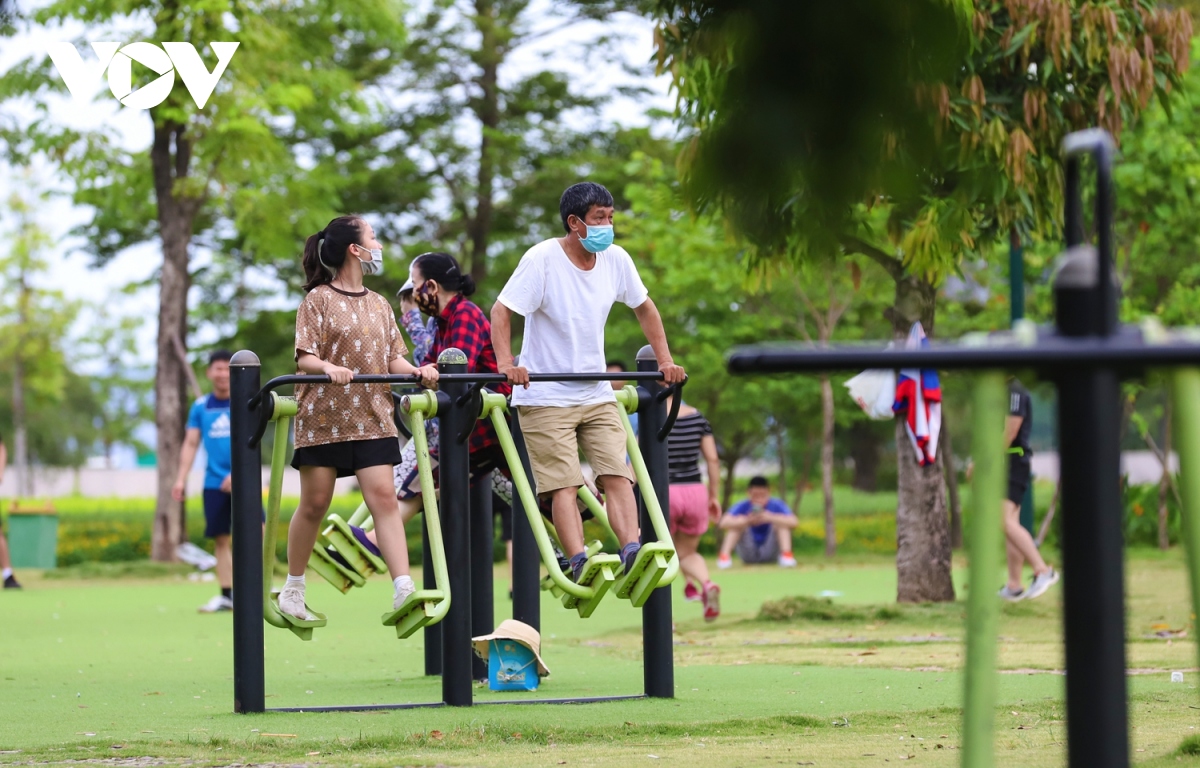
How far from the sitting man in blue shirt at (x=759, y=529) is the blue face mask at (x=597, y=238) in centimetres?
1254

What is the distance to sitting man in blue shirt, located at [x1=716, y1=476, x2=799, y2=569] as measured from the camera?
62.7 ft

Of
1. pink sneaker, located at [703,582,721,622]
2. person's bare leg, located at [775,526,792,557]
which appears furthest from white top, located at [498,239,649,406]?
person's bare leg, located at [775,526,792,557]

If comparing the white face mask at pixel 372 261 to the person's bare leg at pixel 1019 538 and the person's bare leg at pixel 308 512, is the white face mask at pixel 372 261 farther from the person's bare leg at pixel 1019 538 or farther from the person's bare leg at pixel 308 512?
the person's bare leg at pixel 1019 538

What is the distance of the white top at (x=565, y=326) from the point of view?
249 inches

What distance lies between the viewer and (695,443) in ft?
40.3

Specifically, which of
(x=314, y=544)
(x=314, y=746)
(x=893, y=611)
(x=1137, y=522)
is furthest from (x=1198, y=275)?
(x=314, y=746)

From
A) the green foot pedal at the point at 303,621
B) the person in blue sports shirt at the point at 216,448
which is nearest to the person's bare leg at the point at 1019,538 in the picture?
the person in blue sports shirt at the point at 216,448

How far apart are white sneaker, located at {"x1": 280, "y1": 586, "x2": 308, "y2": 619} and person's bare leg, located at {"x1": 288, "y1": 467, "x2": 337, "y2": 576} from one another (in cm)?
10

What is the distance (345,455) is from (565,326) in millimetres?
1051

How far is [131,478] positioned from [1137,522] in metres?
37.8

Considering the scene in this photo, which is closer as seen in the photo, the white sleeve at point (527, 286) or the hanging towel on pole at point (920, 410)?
the white sleeve at point (527, 286)

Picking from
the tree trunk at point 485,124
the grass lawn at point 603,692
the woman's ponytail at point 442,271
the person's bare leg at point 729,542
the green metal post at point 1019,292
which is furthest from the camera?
the tree trunk at point 485,124

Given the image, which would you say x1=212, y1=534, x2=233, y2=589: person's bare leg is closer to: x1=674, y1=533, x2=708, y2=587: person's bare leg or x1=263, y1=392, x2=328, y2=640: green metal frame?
x1=674, y1=533, x2=708, y2=587: person's bare leg

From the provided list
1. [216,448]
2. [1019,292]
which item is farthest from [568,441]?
[1019,292]
